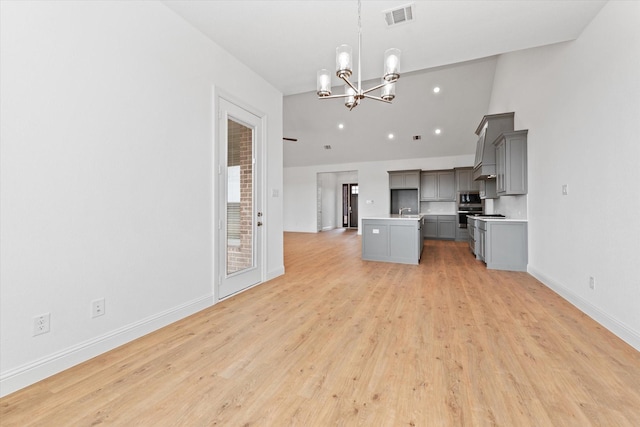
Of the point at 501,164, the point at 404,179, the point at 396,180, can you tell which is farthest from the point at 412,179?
the point at 501,164

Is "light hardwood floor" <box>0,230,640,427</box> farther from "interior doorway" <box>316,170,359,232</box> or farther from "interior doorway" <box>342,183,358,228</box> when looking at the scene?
"interior doorway" <box>342,183,358,228</box>

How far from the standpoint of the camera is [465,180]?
344 inches

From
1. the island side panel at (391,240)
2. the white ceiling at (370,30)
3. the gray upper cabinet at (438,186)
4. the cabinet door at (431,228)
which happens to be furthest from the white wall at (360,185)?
the white ceiling at (370,30)

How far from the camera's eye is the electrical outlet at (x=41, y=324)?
5.67ft

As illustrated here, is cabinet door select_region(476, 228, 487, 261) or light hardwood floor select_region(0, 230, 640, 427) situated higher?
cabinet door select_region(476, 228, 487, 261)

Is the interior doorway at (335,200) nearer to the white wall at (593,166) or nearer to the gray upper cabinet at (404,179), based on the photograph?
the gray upper cabinet at (404,179)

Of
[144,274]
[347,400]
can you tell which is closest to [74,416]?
[144,274]

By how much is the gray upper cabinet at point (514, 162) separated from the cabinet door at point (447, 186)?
4.30 metres

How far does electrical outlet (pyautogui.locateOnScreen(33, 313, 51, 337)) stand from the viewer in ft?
5.67

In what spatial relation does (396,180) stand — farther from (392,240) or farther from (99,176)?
(99,176)

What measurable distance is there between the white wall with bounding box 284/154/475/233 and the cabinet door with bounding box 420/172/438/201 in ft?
1.49

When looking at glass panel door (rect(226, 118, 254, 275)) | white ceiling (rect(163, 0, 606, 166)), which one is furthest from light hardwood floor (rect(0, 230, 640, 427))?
white ceiling (rect(163, 0, 606, 166))

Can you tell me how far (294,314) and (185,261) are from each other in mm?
1198

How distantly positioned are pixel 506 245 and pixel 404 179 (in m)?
5.05
